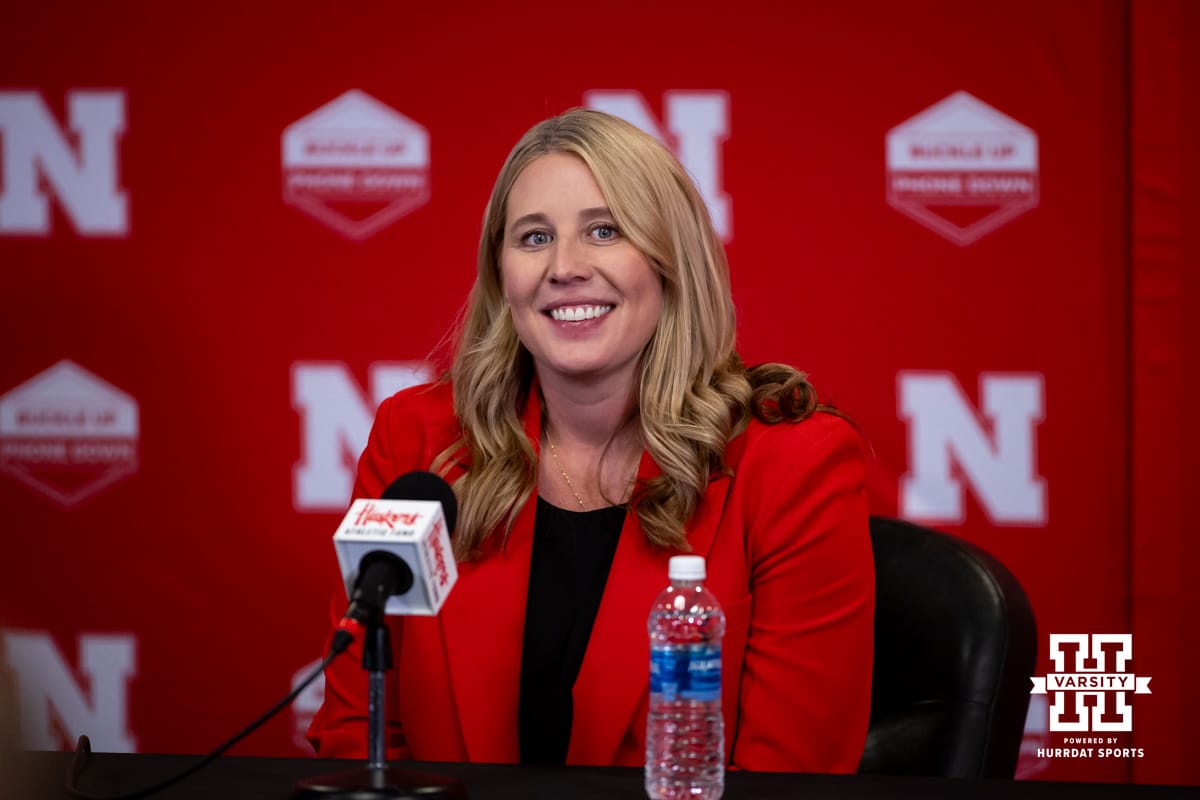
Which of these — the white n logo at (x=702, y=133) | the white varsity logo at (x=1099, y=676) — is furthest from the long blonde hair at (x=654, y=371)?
the white varsity logo at (x=1099, y=676)

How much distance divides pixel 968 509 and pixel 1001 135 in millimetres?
879

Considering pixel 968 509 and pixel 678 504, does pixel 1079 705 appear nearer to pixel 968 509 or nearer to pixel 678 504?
pixel 968 509

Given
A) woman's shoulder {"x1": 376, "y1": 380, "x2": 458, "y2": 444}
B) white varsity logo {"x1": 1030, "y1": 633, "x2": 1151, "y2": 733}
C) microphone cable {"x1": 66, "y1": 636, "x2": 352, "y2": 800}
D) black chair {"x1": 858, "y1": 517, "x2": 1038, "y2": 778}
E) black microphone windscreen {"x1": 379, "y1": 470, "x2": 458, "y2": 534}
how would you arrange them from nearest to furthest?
microphone cable {"x1": 66, "y1": 636, "x2": 352, "y2": 800} < black microphone windscreen {"x1": 379, "y1": 470, "x2": 458, "y2": 534} < black chair {"x1": 858, "y1": 517, "x2": 1038, "y2": 778} < woman's shoulder {"x1": 376, "y1": 380, "x2": 458, "y2": 444} < white varsity logo {"x1": 1030, "y1": 633, "x2": 1151, "y2": 733}

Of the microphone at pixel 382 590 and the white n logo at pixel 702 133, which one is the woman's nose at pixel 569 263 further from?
the white n logo at pixel 702 133

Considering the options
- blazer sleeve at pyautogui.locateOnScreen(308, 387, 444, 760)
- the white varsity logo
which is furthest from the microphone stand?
the white varsity logo

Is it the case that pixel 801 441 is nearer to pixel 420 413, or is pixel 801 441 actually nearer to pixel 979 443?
pixel 420 413

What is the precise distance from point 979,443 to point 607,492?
1.36 metres

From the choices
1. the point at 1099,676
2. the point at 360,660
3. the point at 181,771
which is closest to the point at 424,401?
the point at 360,660

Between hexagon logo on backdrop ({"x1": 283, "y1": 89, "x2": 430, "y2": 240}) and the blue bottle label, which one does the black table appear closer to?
the blue bottle label

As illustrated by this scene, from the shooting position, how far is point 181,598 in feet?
10.3

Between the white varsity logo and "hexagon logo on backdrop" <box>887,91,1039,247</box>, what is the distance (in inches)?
38.0

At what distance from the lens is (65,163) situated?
3141 millimetres

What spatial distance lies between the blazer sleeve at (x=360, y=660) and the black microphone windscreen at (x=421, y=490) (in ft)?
1.62

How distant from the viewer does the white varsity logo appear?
114 inches
